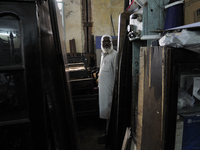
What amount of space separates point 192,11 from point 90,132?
2344 mm

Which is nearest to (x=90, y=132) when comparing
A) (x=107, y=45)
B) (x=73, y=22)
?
(x=107, y=45)

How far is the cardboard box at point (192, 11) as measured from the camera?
3.40 ft

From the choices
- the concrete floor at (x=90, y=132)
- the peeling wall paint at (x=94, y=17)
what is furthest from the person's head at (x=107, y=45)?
the peeling wall paint at (x=94, y=17)

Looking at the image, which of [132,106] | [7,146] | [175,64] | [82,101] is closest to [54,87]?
[7,146]

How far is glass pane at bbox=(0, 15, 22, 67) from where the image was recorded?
0.73m

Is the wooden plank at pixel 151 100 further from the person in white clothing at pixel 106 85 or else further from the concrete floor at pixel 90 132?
the concrete floor at pixel 90 132

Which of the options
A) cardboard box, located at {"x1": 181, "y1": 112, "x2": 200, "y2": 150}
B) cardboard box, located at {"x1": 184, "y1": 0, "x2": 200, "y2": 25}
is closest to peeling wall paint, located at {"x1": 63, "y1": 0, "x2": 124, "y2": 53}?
cardboard box, located at {"x1": 184, "y1": 0, "x2": 200, "y2": 25}

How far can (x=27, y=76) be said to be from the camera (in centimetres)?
76

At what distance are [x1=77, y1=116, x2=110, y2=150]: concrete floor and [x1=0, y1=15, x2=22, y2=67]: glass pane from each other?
5.54 feet

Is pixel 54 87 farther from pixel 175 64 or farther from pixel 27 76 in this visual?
pixel 175 64

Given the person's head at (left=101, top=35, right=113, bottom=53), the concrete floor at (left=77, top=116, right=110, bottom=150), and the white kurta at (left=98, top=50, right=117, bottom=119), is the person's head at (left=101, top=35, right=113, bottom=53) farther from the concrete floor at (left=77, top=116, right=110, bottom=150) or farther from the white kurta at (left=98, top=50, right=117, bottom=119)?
the concrete floor at (left=77, top=116, right=110, bottom=150)

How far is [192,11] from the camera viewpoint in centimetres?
110

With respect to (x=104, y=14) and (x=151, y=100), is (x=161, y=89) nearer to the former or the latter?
(x=151, y=100)

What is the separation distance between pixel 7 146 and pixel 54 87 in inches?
16.5
